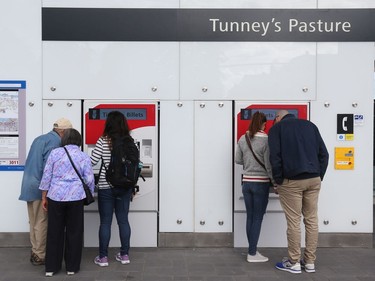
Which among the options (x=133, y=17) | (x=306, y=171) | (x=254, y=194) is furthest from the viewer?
(x=133, y=17)

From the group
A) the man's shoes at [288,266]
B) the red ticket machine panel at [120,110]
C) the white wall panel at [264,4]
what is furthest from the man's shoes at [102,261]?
the white wall panel at [264,4]

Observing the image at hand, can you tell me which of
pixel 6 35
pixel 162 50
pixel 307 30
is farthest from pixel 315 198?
pixel 6 35

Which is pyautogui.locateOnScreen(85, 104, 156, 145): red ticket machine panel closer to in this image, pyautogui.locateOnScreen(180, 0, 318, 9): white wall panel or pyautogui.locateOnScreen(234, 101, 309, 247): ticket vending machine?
pyautogui.locateOnScreen(234, 101, 309, 247): ticket vending machine

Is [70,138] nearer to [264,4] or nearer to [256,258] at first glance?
[256,258]

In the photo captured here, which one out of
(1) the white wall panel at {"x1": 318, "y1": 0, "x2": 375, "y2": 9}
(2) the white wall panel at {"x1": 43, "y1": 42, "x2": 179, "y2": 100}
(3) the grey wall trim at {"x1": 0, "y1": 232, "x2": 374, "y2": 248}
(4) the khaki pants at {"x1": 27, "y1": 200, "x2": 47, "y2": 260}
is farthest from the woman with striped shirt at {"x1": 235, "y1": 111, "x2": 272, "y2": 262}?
(4) the khaki pants at {"x1": 27, "y1": 200, "x2": 47, "y2": 260}

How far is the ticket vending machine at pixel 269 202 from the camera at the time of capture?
5.98m

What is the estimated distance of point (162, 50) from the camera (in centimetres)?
596

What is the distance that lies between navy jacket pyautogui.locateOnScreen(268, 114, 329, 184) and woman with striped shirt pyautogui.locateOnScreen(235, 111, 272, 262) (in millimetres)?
294

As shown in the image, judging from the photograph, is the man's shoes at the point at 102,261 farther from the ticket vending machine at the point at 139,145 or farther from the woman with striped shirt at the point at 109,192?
the ticket vending machine at the point at 139,145

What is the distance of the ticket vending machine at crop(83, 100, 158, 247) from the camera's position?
234 inches

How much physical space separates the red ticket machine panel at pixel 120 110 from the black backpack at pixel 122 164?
85 centimetres

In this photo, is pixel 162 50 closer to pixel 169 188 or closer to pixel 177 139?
pixel 177 139

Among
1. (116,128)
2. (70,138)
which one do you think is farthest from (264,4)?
(70,138)

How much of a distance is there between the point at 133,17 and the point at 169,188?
7.25ft
